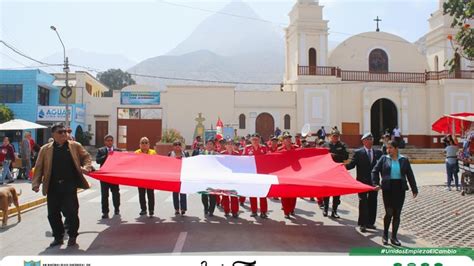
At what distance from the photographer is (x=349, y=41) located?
38656 mm

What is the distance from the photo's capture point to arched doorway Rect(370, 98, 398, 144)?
38.7 metres

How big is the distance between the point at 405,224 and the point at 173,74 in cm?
18928

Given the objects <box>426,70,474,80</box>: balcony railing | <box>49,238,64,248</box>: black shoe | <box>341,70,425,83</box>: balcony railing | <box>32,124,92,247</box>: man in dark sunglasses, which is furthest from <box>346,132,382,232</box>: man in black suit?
<box>426,70,474,80</box>: balcony railing

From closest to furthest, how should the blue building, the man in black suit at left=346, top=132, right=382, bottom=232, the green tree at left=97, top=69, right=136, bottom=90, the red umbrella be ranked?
the man in black suit at left=346, top=132, right=382, bottom=232 < the red umbrella < the blue building < the green tree at left=97, top=69, right=136, bottom=90

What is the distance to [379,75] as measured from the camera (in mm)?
37656

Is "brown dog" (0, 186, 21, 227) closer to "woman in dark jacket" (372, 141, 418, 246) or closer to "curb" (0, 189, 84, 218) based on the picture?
"curb" (0, 189, 84, 218)

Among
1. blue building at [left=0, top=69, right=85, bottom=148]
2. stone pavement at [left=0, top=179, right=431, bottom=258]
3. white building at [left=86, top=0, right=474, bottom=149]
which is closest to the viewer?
stone pavement at [left=0, top=179, right=431, bottom=258]

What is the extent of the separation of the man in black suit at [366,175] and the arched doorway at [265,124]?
28.1 meters

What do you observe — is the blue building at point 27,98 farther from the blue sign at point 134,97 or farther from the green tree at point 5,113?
the blue sign at point 134,97

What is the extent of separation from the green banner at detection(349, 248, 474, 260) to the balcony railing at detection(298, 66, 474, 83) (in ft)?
99.5

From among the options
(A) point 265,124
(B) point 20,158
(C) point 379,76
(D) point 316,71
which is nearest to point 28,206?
(B) point 20,158

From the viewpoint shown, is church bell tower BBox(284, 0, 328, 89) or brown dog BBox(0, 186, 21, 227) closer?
brown dog BBox(0, 186, 21, 227)

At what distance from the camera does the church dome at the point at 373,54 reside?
38500 mm

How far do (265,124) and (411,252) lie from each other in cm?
3054
